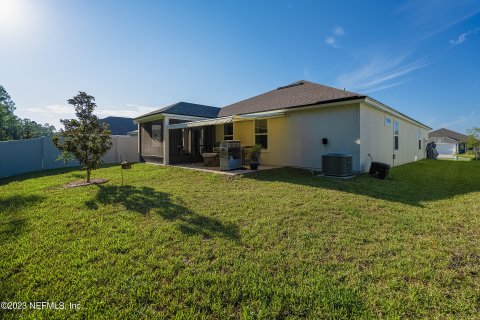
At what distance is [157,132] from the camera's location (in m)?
14.7

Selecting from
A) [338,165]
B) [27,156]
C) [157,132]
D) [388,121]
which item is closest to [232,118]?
[338,165]

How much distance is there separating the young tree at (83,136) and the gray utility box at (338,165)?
974 centimetres

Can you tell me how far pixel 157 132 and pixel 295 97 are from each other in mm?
9576

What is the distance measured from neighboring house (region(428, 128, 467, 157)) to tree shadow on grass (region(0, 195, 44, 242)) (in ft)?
191

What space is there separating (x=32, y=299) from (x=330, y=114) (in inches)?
465

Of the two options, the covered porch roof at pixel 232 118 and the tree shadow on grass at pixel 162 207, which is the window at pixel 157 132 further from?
the tree shadow on grass at pixel 162 207

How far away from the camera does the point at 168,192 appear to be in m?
7.42

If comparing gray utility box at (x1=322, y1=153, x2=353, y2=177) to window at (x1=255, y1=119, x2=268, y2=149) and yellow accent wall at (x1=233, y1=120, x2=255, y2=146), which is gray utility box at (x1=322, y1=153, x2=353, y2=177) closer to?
window at (x1=255, y1=119, x2=268, y2=149)

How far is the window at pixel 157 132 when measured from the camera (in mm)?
14420

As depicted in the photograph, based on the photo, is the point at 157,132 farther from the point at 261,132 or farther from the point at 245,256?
the point at 245,256

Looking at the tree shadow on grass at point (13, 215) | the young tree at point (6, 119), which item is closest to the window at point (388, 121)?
the tree shadow on grass at point (13, 215)

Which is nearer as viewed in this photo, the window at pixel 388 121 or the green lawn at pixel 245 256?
the green lawn at pixel 245 256

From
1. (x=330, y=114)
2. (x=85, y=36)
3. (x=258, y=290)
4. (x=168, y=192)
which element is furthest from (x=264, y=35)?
(x=258, y=290)

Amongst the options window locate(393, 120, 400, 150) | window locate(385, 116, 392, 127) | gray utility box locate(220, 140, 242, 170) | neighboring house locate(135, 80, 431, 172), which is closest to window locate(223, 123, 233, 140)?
neighboring house locate(135, 80, 431, 172)
